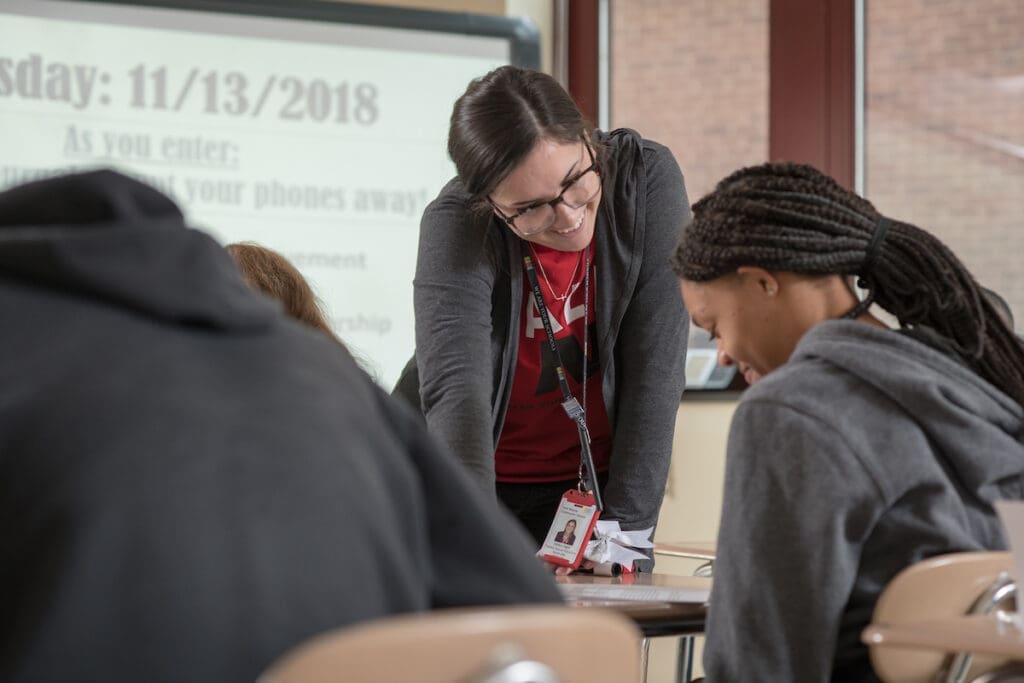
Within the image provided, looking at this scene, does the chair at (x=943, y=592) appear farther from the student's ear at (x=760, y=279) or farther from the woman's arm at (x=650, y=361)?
the woman's arm at (x=650, y=361)

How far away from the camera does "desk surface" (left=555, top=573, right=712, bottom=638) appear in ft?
6.03

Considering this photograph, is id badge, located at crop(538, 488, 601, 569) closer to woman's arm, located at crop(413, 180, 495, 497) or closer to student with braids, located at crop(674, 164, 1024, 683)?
woman's arm, located at crop(413, 180, 495, 497)

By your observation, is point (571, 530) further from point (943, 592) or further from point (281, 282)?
point (943, 592)

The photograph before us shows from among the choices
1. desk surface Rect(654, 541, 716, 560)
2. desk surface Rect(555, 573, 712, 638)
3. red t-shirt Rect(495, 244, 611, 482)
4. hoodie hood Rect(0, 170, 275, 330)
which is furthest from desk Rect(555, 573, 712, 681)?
hoodie hood Rect(0, 170, 275, 330)

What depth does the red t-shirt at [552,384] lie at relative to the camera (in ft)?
8.16

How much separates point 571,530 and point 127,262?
146cm

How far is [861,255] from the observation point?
1785mm

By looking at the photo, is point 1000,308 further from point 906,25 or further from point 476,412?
point 906,25

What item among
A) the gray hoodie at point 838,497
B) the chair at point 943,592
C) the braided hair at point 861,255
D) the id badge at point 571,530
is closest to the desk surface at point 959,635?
the chair at point 943,592


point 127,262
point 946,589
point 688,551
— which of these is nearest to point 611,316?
point 688,551

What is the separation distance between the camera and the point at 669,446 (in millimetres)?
2473

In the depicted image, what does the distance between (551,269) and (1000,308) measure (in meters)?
0.90

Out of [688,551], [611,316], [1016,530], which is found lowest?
[688,551]

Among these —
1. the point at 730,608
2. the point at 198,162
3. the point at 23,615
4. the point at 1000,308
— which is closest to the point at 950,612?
the point at 730,608
